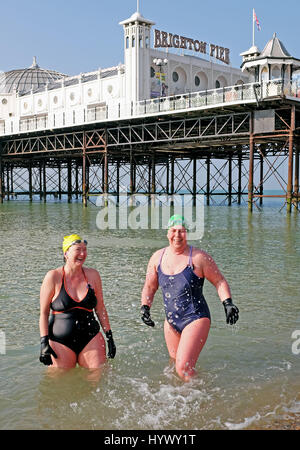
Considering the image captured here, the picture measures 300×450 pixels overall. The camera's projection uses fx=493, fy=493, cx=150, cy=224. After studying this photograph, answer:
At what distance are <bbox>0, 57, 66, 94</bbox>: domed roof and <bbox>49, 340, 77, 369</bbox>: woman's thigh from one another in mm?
59939

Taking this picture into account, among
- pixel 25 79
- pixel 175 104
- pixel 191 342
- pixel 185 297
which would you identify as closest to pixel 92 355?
pixel 191 342

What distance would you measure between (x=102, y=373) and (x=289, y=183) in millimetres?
25866

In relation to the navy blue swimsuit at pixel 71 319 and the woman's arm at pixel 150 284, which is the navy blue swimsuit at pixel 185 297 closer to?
the woman's arm at pixel 150 284

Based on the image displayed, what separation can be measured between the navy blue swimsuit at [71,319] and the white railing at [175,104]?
25349mm

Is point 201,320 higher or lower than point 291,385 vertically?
higher

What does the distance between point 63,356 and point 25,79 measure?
64343 mm

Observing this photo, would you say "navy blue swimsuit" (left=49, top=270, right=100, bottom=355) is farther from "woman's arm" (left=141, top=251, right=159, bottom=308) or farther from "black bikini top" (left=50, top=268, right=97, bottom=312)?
"woman's arm" (left=141, top=251, right=159, bottom=308)

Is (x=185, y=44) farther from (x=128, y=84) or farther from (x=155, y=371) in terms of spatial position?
(x=155, y=371)

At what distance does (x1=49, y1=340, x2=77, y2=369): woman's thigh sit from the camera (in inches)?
214

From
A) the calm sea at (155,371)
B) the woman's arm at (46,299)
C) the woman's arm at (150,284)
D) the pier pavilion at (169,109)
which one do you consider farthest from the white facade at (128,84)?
the woman's arm at (46,299)

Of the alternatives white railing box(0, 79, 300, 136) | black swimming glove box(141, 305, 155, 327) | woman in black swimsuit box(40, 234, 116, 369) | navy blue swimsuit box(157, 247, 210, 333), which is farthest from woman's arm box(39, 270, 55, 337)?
white railing box(0, 79, 300, 136)

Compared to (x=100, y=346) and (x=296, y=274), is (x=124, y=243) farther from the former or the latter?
(x=100, y=346)

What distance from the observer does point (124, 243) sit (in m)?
17.8
